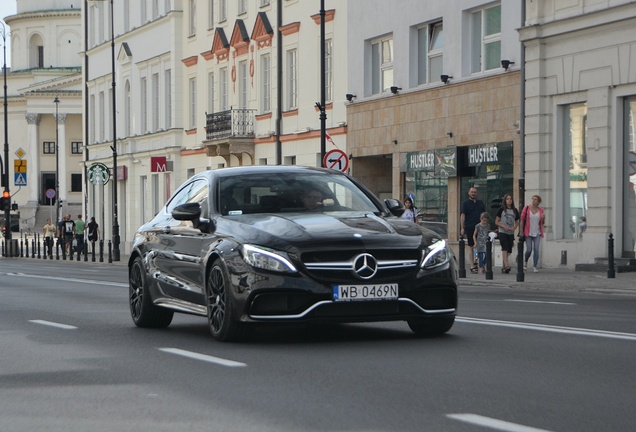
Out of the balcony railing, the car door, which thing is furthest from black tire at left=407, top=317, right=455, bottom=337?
the balcony railing

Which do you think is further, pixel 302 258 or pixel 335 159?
pixel 335 159

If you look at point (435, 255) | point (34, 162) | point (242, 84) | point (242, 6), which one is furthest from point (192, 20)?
point (34, 162)

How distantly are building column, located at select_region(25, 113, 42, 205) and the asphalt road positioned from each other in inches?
4568

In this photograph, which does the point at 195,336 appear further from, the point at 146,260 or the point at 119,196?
the point at 119,196

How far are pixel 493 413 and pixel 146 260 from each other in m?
7.66

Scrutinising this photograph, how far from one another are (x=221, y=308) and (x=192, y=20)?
46.6 meters

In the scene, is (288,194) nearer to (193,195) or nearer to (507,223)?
(193,195)

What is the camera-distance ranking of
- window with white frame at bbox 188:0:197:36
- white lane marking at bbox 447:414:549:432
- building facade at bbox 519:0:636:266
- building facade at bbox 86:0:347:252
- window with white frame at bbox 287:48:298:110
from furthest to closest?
1. window with white frame at bbox 188:0:197:36
2. window with white frame at bbox 287:48:298:110
3. building facade at bbox 86:0:347:252
4. building facade at bbox 519:0:636:266
5. white lane marking at bbox 447:414:549:432

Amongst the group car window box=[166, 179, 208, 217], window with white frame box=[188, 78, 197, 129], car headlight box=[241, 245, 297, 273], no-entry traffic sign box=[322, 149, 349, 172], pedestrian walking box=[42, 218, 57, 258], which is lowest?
pedestrian walking box=[42, 218, 57, 258]

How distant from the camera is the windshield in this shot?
13820mm

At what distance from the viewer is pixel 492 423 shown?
791 cm

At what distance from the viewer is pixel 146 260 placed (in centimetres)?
1547

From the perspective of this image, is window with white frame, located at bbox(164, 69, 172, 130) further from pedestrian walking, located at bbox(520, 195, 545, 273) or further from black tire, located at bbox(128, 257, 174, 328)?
black tire, located at bbox(128, 257, 174, 328)

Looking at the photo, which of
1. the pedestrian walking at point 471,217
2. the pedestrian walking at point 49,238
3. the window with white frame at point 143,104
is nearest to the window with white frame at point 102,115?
the pedestrian walking at point 49,238
